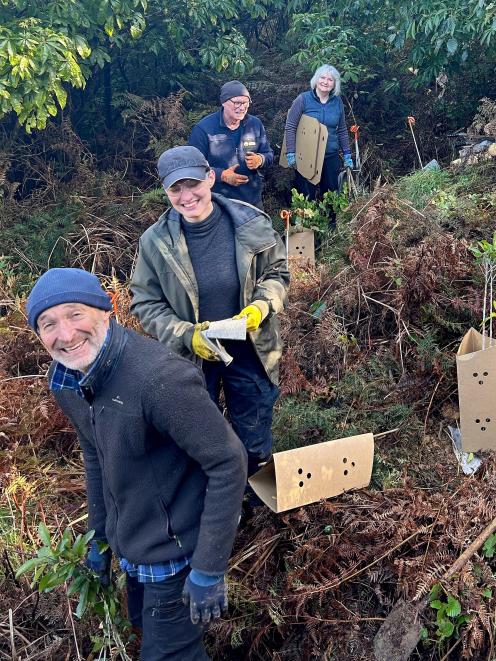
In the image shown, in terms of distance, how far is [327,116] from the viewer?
6301 mm

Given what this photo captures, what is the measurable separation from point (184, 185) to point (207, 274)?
1.33 ft

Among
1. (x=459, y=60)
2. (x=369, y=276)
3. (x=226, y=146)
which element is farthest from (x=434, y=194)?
(x=459, y=60)

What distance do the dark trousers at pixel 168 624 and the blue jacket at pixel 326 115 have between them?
525 cm

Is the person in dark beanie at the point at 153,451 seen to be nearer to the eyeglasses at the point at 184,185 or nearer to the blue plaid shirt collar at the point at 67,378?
the blue plaid shirt collar at the point at 67,378

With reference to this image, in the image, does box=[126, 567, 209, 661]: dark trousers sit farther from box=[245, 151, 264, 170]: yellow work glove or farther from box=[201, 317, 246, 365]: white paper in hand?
box=[245, 151, 264, 170]: yellow work glove

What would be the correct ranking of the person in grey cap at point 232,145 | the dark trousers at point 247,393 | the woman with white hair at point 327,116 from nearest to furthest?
the dark trousers at point 247,393 < the person in grey cap at point 232,145 < the woman with white hair at point 327,116

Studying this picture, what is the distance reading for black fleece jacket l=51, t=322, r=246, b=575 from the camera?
1.79m

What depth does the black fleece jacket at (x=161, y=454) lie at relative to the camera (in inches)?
70.4

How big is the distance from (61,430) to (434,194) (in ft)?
12.4

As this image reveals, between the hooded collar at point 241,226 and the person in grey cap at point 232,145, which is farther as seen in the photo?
the person in grey cap at point 232,145

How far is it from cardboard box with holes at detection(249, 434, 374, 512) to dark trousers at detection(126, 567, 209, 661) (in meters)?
0.84

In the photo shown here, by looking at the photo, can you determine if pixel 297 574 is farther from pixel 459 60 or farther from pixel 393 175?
pixel 459 60

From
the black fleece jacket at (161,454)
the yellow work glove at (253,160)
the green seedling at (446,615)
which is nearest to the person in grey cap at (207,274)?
the black fleece jacket at (161,454)

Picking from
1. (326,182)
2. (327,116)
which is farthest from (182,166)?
(326,182)
